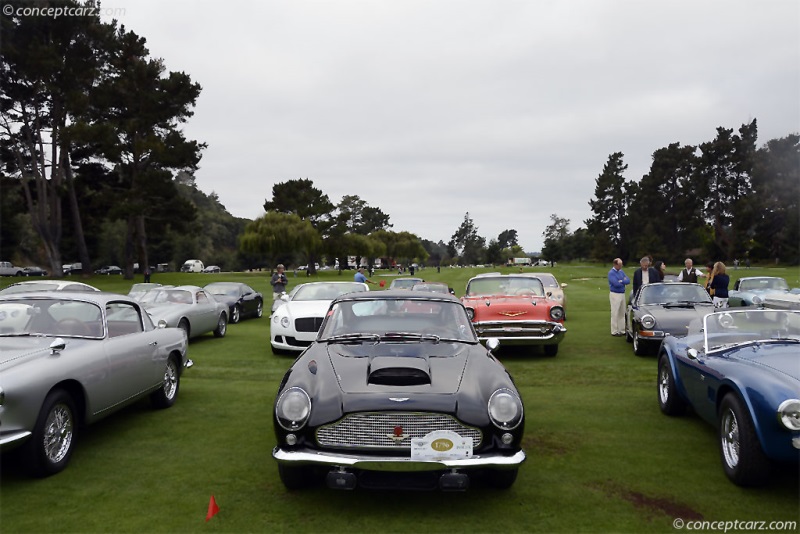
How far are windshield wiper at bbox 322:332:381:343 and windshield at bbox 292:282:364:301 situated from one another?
7.30m

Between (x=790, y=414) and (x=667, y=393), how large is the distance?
2.85 metres

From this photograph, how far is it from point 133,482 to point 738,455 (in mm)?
4703

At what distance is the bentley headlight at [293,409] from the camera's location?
428cm

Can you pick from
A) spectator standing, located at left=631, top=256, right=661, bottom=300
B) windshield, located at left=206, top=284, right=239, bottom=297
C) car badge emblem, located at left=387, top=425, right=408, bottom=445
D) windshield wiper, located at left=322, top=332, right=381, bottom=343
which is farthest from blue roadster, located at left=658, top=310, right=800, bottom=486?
windshield, located at left=206, top=284, right=239, bottom=297

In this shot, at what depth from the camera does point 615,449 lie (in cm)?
579

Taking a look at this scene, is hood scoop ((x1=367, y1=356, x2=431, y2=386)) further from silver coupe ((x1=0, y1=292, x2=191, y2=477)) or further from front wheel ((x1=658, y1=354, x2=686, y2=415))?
front wheel ((x1=658, y1=354, x2=686, y2=415))

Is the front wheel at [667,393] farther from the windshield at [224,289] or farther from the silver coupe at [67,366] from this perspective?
the windshield at [224,289]

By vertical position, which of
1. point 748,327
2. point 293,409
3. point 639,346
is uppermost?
point 748,327

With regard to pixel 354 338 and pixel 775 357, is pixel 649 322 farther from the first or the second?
pixel 354 338

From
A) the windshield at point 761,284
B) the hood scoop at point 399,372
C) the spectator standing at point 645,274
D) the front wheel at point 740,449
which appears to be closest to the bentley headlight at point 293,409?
the hood scoop at point 399,372

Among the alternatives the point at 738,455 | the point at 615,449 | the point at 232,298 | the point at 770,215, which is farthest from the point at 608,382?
the point at 770,215

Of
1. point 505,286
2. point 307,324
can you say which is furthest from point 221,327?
point 505,286

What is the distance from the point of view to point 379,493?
4.67 m

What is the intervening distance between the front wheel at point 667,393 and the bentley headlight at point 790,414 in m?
2.50
